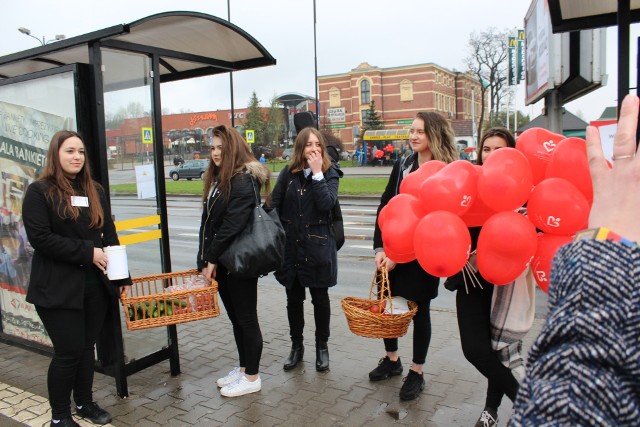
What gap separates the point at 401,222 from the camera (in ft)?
9.09

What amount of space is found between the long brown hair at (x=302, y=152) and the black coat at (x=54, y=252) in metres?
1.74

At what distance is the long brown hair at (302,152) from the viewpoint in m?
4.32

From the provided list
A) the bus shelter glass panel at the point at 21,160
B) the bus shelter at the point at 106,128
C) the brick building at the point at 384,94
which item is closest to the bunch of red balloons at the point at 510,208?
the bus shelter at the point at 106,128

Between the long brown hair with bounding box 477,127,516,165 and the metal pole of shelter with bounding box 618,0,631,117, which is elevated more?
the metal pole of shelter with bounding box 618,0,631,117

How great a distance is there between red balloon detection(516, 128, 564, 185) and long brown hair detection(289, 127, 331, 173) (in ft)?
6.30

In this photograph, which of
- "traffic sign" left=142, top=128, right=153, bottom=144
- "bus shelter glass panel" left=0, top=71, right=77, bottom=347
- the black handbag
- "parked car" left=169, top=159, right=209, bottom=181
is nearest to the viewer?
the black handbag

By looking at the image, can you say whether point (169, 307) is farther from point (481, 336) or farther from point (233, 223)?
point (481, 336)

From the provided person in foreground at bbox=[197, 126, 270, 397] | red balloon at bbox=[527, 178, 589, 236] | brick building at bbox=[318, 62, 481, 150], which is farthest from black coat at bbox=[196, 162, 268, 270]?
brick building at bbox=[318, 62, 481, 150]

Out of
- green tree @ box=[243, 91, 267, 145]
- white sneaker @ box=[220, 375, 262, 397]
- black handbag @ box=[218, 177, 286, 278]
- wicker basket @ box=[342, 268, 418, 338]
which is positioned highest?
green tree @ box=[243, 91, 267, 145]

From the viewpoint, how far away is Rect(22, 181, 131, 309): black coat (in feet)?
10.5

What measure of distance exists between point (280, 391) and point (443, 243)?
215cm

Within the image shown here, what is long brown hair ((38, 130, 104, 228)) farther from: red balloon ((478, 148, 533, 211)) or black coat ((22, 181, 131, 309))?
red balloon ((478, 148, 533, 211))

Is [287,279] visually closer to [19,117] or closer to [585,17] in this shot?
[19,117]

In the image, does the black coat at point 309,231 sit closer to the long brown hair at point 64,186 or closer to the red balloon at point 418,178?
the red balloon at point 418,178
